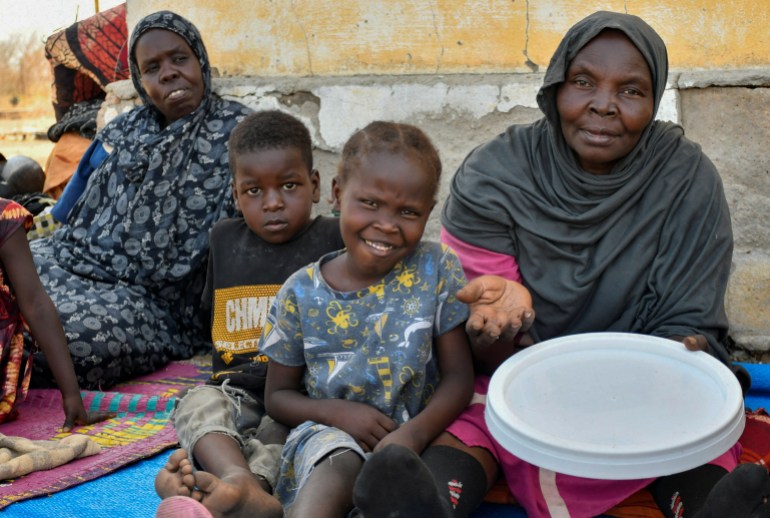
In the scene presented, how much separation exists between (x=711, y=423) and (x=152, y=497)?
160cm

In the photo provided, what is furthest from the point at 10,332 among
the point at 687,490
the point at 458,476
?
the point at 687,490

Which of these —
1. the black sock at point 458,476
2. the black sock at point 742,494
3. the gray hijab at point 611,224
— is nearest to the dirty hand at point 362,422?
the black sock at point 458,476

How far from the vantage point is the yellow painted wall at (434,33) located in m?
3.88

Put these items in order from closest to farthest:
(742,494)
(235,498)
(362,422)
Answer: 1. (742,494)
2. (235,498)
3. (362,422)

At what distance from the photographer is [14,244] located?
344 cm

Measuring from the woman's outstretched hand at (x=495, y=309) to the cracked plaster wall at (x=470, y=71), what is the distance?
5.51 ft

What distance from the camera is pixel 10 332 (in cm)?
353

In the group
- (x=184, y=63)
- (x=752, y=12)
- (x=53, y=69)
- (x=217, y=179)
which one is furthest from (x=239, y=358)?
(x=53, y=69)

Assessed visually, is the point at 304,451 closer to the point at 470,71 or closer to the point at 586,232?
the point at 586,232

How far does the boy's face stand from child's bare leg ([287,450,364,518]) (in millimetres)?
898

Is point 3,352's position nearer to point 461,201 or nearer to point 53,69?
point 461,201

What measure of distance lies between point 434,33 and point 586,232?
1688 millimetres

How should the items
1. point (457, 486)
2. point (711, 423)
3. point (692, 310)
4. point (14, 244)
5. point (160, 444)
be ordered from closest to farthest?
point (711, 423), point (457, 486), point (692, 310), point (160, 444), point (14, 244)

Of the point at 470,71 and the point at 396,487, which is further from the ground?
the point at 470,71
